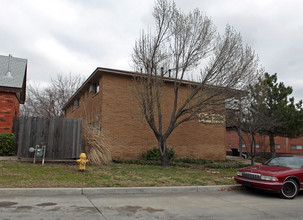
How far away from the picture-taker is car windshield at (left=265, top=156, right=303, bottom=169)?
824 centimetres

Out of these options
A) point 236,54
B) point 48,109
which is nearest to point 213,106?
point 236,54

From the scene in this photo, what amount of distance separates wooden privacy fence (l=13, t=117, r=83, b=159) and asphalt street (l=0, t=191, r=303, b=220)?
203 inches

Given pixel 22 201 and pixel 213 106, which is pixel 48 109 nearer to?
pixel 213 106

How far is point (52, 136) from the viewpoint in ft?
37.2

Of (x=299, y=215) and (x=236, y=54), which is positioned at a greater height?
(x=236, y=54)

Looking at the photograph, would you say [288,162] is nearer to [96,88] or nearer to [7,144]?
[7,144]

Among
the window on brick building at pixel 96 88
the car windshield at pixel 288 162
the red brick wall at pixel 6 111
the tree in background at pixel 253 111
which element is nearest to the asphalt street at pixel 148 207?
the car windshield at pixel 288 162

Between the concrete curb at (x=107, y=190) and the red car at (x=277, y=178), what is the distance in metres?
0.96

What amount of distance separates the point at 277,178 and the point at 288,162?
5.19 ft

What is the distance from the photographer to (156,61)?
12.7 m

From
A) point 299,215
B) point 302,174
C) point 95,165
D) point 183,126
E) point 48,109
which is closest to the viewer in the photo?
point 299,215

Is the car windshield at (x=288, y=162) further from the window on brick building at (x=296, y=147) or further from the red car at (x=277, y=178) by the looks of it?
the window on brick building at (x=296, y=147)

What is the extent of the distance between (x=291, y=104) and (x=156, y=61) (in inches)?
513

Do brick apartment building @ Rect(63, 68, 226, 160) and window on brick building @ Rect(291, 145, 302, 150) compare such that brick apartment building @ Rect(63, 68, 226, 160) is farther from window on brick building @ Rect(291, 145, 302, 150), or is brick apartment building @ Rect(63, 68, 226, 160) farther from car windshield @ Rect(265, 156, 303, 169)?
window on brick building @ Rect(291, 145, 302, 150)
